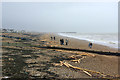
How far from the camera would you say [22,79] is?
6.39m

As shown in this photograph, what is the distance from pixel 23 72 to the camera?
735 centimetres

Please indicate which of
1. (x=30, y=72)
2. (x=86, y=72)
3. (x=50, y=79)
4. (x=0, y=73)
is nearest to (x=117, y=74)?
(x=86, y=72)

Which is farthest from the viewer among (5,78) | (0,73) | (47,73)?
(47,73)

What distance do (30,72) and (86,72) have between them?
4.65 meters

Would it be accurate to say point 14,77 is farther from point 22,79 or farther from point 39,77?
point 39,77

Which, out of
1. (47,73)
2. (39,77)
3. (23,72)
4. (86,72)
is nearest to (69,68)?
(86,72)

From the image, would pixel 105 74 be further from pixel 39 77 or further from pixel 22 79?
pixel 22 79

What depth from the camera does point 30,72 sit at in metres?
7.41

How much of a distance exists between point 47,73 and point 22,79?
1.92m

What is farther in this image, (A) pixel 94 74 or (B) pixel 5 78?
(A) pixel 94 74

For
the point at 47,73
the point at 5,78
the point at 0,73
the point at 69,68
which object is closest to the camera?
the point at 5,78

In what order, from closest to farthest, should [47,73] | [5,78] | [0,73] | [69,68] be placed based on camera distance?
[5,78] < [0,73] < [47,73] < [69,68]

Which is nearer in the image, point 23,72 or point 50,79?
point 50,79

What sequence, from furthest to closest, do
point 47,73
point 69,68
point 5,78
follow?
point 69,68 → point 47,73 → point 5,78
